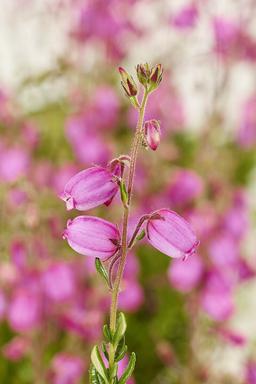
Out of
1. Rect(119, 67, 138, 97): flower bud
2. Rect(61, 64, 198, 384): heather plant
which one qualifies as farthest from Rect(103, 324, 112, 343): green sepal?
Rect(119, 67, 138, 97): flower bud

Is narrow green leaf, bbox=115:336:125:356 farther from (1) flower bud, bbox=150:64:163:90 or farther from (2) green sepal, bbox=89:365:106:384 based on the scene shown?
(1) flower bud, bbox=150:64:163:90

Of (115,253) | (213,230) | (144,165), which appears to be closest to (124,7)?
(144,165)

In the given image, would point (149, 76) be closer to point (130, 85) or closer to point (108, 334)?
point (130, 85)

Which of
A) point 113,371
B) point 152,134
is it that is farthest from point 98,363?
point 152,134

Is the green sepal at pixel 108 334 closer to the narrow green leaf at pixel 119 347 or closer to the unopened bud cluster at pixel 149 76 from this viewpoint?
the narrow green leaf at pixel 119 347

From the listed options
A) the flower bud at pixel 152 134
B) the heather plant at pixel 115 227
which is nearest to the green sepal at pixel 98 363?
the heather plant at pixel 115 227

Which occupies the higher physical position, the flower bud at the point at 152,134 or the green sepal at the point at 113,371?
the flower bud at the point at 152,134

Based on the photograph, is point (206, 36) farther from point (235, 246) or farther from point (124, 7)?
point (235, 246)
